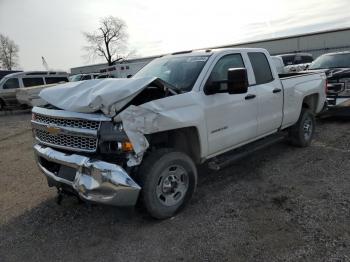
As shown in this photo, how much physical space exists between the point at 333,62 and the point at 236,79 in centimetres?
751

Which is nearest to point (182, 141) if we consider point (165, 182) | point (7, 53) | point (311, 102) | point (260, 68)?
point (165, 182)

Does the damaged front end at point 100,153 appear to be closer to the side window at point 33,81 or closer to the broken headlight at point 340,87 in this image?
the broken headlight at point 340,87

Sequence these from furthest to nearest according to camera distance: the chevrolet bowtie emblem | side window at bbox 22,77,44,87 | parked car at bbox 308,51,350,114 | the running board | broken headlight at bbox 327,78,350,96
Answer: side window at bbox 22,77,44,87 < broken headlight at bbox 327,78,350,96 < parked car at bbox 308,51,350,114 < the running board < the chevrolet bowtie emblem

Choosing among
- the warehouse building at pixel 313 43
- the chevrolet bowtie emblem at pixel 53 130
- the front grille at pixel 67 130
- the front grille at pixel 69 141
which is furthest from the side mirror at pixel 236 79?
the warehouse building at pixel 313 43

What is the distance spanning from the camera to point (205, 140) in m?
4.46

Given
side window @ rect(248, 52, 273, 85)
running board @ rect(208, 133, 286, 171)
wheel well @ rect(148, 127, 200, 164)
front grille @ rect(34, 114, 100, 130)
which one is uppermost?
side window @ rect(248, 52, 273, 85)

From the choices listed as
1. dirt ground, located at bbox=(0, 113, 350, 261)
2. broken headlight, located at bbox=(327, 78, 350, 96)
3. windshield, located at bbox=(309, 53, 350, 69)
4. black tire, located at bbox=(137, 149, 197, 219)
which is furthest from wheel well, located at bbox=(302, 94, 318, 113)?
black tire, located at bbox=(137, 149, 197, 219)

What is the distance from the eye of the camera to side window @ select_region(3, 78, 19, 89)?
63.2ft

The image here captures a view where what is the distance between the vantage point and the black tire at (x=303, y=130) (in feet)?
22.2

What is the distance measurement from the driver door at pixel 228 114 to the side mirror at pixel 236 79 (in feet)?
1.08

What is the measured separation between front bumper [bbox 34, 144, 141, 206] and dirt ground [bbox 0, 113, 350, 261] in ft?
0.99

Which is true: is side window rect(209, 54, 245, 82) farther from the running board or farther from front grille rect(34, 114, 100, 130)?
front grille rect(34, 114, 100, 130)

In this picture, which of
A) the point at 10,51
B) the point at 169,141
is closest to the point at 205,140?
the point at 169,141

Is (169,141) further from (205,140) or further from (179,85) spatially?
(179,85)
